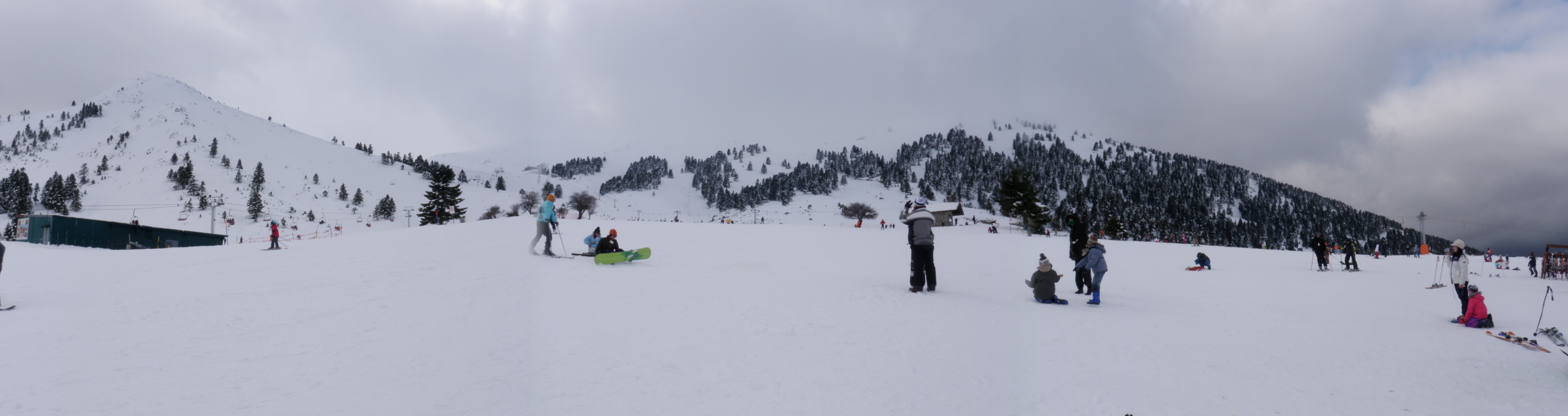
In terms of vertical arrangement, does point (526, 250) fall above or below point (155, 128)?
below

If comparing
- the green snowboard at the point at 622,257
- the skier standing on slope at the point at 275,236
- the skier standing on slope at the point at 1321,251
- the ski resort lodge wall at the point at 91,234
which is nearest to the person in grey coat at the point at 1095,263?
the green snowboard at the point at 622,257

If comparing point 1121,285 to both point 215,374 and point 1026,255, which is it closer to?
point 1026,255

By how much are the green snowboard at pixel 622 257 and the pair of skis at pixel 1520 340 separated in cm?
1401

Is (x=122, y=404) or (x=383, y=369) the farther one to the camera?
(x=383, y=369)

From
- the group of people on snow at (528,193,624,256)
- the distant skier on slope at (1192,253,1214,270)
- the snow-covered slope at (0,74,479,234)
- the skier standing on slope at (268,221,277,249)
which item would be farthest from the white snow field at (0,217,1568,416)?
the snow-covered slope at (0,74,479,234)

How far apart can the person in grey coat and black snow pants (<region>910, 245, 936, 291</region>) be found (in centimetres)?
267

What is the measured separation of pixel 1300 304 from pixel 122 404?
1535 cm

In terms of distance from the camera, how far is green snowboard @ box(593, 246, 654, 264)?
42.2 ft

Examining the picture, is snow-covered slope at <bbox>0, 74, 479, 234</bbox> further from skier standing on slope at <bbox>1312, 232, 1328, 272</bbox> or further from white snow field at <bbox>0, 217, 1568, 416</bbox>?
skier standing on slope at <bbox>1312, 232, 1328, 272</bbox>

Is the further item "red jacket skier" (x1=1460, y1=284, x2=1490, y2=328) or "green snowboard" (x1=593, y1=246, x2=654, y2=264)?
"green snowboard" (x1=593, y1=246, x2=654, y2=264)

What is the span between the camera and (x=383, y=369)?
5.10m

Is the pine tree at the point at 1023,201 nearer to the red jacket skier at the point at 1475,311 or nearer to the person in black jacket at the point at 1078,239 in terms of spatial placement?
the person in black jacket at the point at 1078,239

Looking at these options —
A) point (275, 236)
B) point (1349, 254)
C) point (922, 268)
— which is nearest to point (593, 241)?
point (922, 268)

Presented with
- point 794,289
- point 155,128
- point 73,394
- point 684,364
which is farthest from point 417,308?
point 155,128
